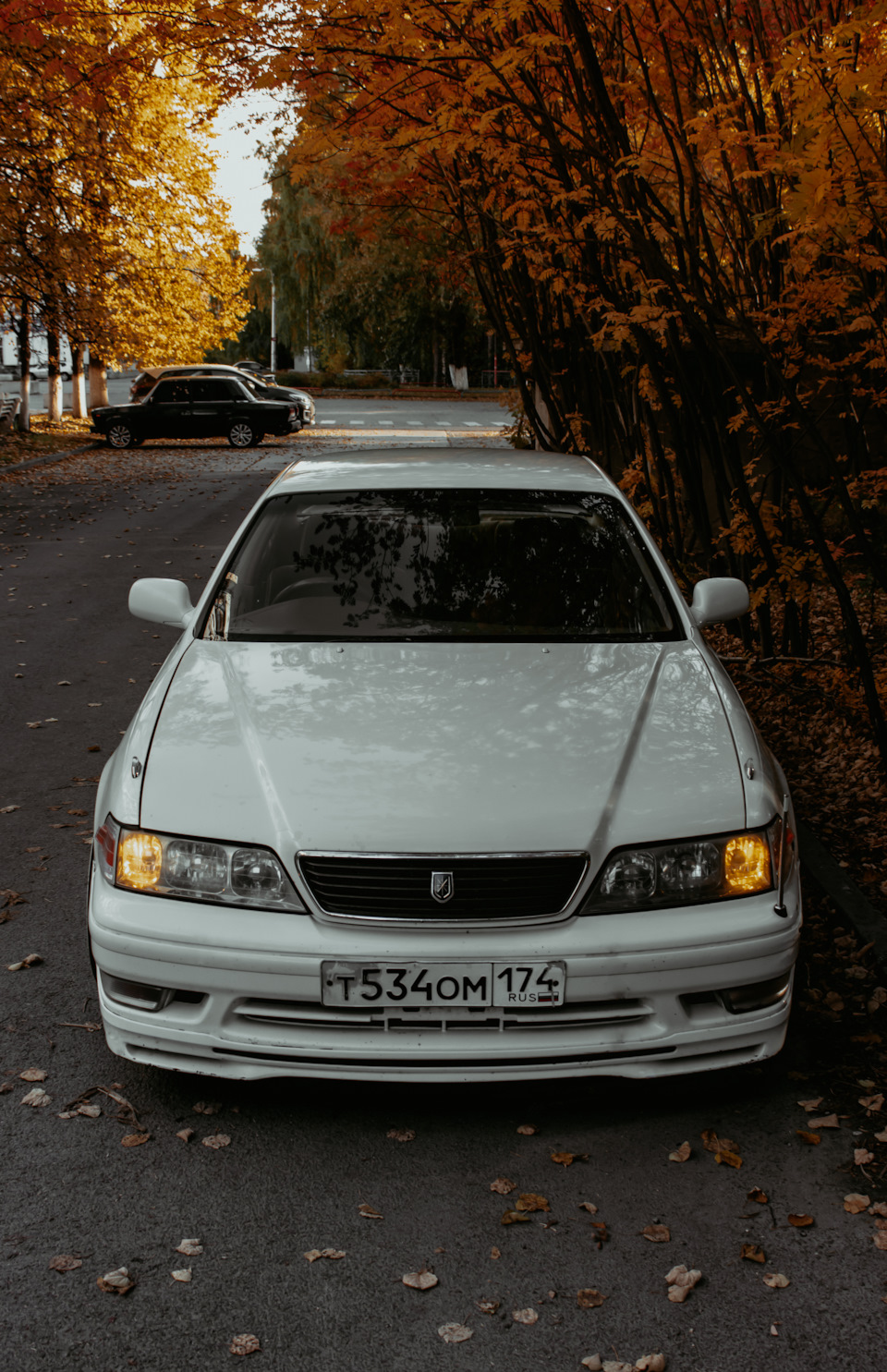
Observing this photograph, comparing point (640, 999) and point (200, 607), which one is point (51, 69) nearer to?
point (200, 607)

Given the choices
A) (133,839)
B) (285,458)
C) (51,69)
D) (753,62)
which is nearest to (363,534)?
(133,839)

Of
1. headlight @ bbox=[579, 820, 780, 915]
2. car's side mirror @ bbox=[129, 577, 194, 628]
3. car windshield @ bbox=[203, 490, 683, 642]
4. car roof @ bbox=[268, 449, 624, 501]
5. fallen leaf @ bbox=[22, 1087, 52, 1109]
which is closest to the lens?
headlight @ bbox=[579, 820, 780, 915]

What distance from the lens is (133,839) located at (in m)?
3.16

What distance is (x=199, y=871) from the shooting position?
10.1 feet

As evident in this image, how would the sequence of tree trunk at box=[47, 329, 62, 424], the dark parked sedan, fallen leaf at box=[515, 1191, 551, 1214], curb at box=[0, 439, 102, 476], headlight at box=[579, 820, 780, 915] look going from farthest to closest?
the dark parked sedan
tree trunk at box=[47, 329, 62, 424]
curb at box=[0, 439, 102, 476]
headlight at box=[579, 820, 780, 915]
fallen leaf at box=[515, 1191, 551, 1214]

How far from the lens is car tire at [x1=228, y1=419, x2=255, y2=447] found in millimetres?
30328

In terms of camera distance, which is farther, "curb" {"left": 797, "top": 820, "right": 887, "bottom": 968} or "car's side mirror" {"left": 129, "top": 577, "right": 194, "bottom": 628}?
"car's side mirror" {"left": 129, "top": 577, "right": 194, "bottom": 628}

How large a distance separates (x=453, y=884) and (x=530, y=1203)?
741mm

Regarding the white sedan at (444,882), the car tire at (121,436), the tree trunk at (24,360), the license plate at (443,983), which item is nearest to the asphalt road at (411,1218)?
the white sedan at (444,882)

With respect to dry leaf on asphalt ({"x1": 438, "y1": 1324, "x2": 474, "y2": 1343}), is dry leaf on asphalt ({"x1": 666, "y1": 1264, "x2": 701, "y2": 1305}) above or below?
above

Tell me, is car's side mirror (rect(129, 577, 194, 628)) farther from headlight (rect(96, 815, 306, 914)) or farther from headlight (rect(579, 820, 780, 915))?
headlight (rect(579, 820, 780, 915))

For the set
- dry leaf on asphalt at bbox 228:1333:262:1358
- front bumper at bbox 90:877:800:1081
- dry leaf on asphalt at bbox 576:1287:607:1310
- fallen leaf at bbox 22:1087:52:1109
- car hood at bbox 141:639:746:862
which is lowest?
dry leaf on asphalt at bbox 228:1333:262:1358

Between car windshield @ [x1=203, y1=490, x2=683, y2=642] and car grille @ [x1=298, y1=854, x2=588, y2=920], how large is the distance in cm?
119

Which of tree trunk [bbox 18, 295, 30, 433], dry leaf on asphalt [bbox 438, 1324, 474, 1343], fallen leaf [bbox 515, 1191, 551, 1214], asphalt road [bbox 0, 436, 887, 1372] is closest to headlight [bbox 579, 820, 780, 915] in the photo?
asphalt road [bbox 0, 436, 887, 1372]
